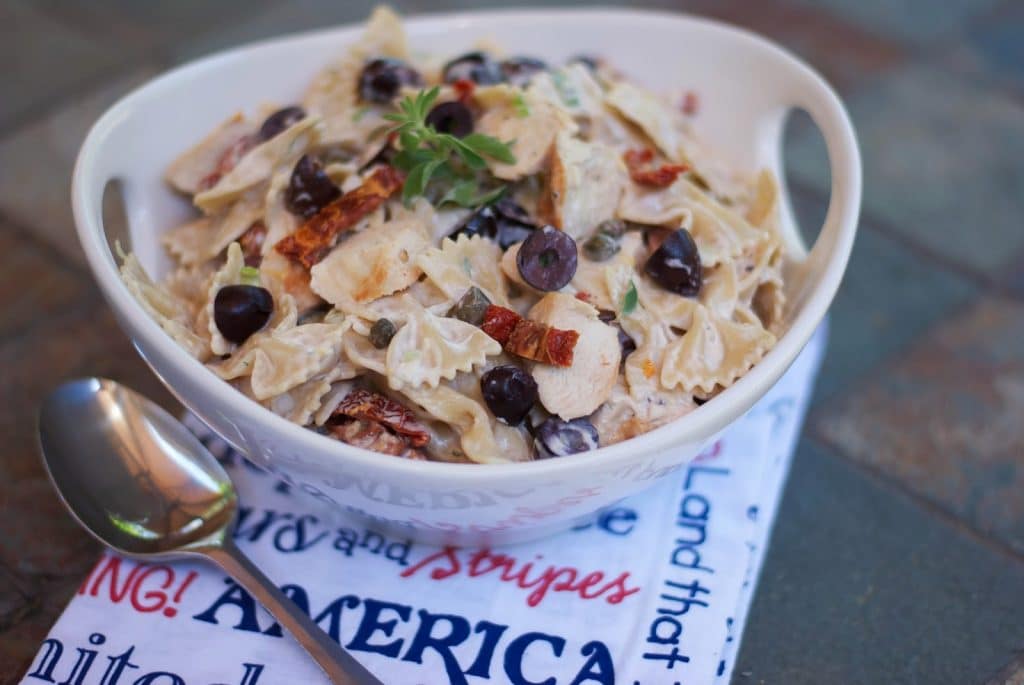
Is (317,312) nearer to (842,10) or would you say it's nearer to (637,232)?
(637,232)

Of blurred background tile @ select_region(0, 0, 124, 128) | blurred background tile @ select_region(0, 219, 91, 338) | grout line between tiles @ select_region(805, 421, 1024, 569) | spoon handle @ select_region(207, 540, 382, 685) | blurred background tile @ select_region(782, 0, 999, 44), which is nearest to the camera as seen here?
spoon handle @ select_region(207, 540, 382, 685)

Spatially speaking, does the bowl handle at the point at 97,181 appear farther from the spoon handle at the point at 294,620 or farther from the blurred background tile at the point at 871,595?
the blurred background tile at the point at 871,595

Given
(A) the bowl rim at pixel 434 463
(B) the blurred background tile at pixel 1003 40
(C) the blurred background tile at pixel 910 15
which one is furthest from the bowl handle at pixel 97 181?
(B) the blurred background tile at pixel 1003 40

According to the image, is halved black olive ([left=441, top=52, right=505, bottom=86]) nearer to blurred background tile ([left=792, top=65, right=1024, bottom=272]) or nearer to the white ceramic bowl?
the white ceramic bowl

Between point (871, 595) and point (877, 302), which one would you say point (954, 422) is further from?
point (871, 595)

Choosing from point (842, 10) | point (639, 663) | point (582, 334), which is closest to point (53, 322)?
point (582, 334)

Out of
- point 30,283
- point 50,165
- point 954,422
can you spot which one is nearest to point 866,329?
point 954,422

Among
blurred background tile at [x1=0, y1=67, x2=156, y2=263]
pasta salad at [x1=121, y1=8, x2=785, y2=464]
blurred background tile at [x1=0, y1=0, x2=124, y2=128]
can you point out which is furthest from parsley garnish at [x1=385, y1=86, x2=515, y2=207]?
blurred background tile at [x1=0, y1=0, x2=124, y2=128]
